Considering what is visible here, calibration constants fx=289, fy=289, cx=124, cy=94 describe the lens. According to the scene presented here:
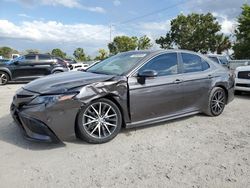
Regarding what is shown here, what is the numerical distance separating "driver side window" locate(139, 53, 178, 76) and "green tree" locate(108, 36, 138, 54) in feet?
159

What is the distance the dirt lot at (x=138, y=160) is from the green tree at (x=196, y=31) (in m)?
42.0

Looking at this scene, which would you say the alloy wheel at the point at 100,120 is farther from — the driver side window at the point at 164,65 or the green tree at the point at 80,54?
the green tree at the point at 80,54

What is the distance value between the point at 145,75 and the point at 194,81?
1.33m

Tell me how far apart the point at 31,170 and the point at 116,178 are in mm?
1083

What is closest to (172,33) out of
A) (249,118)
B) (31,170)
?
(249,118)

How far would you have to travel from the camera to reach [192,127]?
5.43 metres

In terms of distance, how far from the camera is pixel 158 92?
5.03m

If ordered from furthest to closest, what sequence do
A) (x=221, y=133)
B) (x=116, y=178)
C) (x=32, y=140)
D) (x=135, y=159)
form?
(x=221, y=133) → (x=32, y=140) → (x=135, y=159) → (x=116, y=178)

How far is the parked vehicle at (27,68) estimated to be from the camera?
13688 mm

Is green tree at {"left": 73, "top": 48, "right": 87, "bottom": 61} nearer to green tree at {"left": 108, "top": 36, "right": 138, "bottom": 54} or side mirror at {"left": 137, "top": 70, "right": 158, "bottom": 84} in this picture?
green tree at {"left": 108, "top": 36, "right": 138, "bottom": 54}

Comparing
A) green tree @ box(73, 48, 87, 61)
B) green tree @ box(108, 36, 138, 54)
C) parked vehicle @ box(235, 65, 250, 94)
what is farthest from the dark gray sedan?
green tree @ box(73, 48, 87, 61)

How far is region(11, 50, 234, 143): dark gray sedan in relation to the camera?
4.17 m

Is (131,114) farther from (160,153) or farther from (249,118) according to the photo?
(249,118)

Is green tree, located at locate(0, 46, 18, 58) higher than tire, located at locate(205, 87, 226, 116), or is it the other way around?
green tree, located at locate(0, 46, 18, 58)
